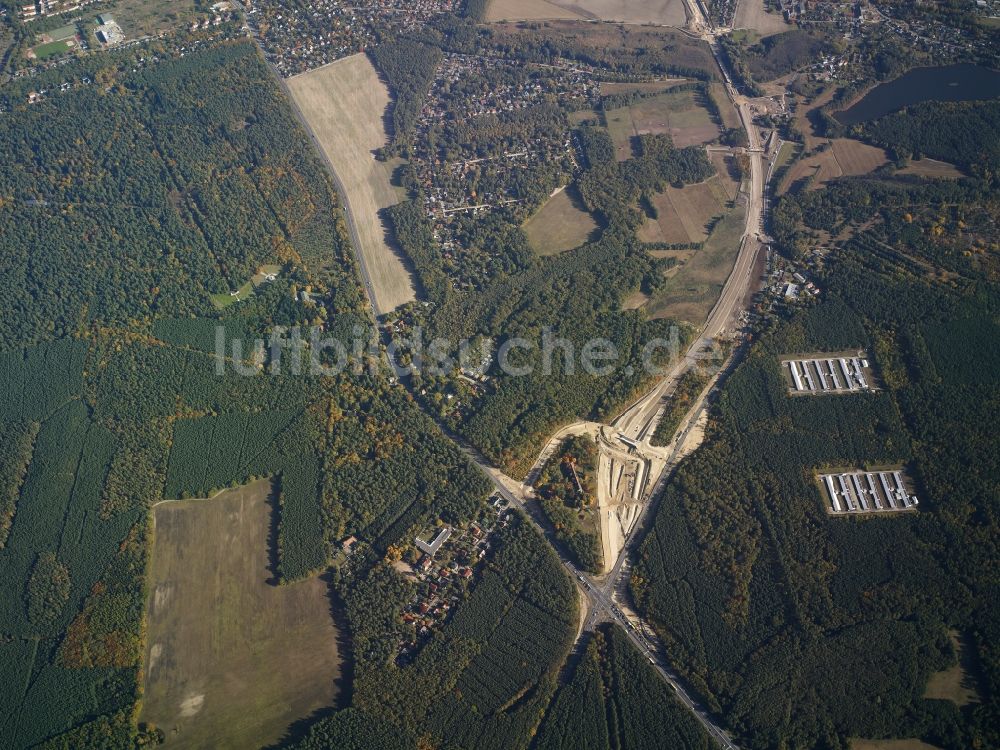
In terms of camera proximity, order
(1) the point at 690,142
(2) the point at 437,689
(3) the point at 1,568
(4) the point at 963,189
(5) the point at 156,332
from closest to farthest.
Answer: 1. (2) the point at 437,689
2. (3) the point at 1,568
3. (5) the point at 156,332
4. (4) the point at 963,189
5. (1) the point at 690,142

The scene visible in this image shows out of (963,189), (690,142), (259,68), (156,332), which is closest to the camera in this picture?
(156,332)

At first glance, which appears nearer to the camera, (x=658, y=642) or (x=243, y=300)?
(x=658, y=642)

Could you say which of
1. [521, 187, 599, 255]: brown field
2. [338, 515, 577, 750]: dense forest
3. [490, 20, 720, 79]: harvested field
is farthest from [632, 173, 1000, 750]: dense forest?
[490, 20, 720, 79]: harvested field

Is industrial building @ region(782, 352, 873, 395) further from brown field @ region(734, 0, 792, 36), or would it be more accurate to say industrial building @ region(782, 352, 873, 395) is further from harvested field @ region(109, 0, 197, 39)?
harvested field @ region(109, 0, 197, 39)

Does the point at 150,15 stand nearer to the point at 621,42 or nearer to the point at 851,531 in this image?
the point at 621,42

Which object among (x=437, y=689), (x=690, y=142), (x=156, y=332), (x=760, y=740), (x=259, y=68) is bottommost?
(x=760, y=740)

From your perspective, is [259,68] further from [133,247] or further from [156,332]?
[156,332]

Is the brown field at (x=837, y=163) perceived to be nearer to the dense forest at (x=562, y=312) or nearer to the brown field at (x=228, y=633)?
the dense forest at (x=562, y=312)

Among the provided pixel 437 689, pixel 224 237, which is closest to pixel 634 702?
pixel 437 689
